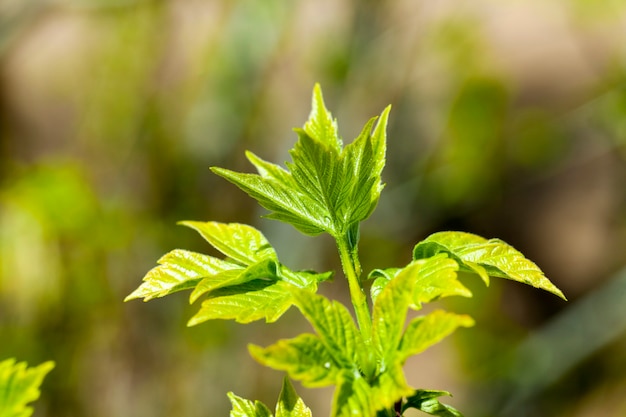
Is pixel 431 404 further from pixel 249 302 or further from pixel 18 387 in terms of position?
pixel 18 387

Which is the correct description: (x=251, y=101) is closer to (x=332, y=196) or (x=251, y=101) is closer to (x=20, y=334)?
(x=20, y=334)

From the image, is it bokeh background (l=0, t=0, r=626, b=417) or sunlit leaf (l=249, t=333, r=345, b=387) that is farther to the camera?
bokeh background (l=0, t=0, r=626, b=417)

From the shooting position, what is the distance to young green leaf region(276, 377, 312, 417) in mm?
391

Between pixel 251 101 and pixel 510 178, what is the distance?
1.50 meters

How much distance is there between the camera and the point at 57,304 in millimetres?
2381

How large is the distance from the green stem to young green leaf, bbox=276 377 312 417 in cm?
7

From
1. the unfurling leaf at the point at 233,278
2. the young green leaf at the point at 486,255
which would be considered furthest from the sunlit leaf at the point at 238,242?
the young green leaf at the point at 486,255

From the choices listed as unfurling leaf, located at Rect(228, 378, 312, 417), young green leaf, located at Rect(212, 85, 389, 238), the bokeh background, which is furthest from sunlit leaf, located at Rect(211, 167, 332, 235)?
the bokeh background

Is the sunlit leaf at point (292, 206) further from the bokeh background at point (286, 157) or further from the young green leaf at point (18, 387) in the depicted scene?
the bokeh background at point (286, 157)

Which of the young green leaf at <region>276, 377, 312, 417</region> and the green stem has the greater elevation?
the green stem

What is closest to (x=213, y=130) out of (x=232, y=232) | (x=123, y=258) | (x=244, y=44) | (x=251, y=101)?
(x=251, y=101)

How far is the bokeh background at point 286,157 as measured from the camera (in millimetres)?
2496

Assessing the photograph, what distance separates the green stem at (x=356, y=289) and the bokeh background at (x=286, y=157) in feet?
6.75

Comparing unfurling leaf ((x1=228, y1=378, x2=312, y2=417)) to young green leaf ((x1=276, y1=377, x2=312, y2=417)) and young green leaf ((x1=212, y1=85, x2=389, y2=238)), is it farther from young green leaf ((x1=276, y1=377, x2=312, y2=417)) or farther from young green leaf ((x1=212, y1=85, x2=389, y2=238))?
young green leaf ((x1=212, y1=85, x2=389, y2=238))
